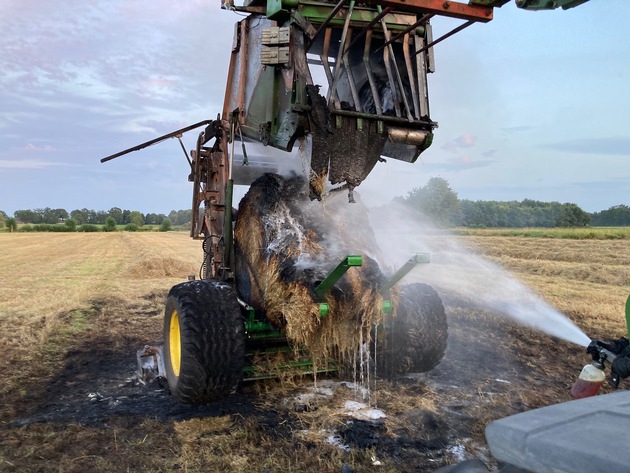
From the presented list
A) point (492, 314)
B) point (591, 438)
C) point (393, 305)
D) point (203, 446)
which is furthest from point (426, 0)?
point (492, 314)

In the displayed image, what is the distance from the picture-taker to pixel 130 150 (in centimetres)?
738

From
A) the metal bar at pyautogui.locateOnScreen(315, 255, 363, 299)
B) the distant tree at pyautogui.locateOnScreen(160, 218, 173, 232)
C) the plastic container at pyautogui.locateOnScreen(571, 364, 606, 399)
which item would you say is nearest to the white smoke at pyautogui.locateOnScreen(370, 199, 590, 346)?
the metal bar at pyautogui.locateOnScreen(315, 255, 363, 299)

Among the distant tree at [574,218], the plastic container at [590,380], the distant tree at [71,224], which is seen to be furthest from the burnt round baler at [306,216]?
the distant tree at [71,224]

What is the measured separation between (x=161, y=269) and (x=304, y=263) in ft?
42.7

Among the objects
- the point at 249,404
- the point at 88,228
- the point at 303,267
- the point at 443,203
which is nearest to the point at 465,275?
the point at 249,404

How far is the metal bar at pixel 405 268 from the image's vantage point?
452 cm

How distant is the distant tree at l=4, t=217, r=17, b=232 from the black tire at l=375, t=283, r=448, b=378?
65.0 metres

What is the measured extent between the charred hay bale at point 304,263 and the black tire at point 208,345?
40cm

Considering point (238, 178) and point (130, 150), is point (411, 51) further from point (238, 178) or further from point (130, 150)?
point (130, 150)

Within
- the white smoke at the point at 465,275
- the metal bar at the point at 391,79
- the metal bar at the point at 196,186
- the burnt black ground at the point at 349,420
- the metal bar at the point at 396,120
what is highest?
the metal bar at the point at 391,79

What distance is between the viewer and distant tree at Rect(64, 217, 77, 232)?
6239cm

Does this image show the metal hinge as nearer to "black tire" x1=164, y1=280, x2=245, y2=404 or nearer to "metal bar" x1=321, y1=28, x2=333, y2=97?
"metal bar" x1=321, y1=28, x2=333, y2=97

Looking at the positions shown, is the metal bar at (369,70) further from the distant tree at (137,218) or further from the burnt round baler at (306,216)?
the distant tree at (137,218)

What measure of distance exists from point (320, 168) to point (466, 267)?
14612 millimetres
